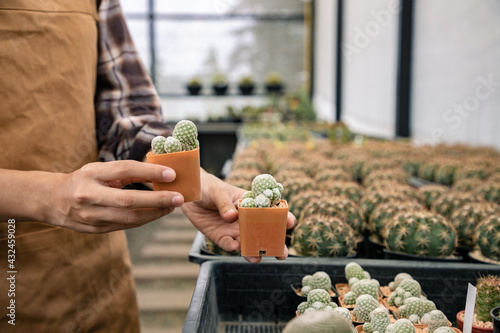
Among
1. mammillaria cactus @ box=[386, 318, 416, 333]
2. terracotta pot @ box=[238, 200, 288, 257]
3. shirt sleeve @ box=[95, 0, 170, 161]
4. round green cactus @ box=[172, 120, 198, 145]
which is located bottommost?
mammillaria cactus @ box=[386, 318, 416, 333]

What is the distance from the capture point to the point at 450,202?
1.76 metres

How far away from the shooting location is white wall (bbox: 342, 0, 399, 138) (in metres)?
5.37

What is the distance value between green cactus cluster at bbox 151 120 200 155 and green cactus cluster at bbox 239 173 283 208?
0.15 metres

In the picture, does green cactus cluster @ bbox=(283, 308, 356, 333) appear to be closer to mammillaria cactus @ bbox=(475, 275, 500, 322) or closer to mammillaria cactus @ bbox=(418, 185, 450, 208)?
mammillaria cactus @ bbox=(475, 275, 500, 322)

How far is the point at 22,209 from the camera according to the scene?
0.78m

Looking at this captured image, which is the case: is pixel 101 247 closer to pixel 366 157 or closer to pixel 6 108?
pixel 6 108

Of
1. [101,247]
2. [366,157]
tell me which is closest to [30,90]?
[101,247]

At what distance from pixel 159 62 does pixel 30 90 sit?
8.59 m

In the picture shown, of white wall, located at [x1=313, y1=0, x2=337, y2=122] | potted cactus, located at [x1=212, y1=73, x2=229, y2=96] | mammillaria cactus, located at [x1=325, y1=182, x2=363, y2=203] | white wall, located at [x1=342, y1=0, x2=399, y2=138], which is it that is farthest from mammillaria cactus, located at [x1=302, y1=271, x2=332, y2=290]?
white wall, located at [x1=313, y1=0, x2=337, y2=122]

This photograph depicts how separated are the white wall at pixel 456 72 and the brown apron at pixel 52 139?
2953 mm

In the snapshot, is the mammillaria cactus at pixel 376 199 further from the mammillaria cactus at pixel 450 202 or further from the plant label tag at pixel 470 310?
the plant label tag at pixel 470 310

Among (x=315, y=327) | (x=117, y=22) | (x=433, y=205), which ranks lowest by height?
(x=433, y=205)

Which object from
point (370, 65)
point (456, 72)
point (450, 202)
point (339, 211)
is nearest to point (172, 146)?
point (339, 211)

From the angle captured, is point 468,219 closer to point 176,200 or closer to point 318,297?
point 318,297
